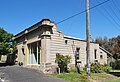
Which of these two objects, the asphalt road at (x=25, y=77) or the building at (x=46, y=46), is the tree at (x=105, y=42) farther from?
the asphalt road at (x=25, y=77)

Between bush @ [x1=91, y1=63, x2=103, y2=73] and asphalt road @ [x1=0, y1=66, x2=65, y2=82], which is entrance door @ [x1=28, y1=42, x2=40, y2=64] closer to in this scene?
asphalt road @ [x1=0, y1=66, x2=65, y2=82]

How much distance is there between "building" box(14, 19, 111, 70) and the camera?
19.4 metres

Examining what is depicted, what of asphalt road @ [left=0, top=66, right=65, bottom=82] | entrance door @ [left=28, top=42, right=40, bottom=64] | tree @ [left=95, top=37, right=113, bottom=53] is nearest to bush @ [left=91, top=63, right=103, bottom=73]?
entrance door @ [left=28, top=42, right=40, bottom=64]

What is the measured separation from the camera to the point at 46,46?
19.2 meters

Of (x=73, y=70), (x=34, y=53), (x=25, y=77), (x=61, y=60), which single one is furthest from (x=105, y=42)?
(x=25, y=77)

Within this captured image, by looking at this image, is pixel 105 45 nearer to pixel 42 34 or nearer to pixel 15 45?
pixel 15 45

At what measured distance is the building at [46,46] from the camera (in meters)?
19.4

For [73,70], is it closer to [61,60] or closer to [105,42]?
[61,60]

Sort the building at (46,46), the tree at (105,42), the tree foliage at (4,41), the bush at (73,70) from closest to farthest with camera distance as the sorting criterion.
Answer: the building at (46,46) → the bush at (73,70) → the tree foliage at (4,41) → the tree at (105,42)

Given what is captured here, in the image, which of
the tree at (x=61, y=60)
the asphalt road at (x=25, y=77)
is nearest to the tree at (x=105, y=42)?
the tree at (x=61, y=60)

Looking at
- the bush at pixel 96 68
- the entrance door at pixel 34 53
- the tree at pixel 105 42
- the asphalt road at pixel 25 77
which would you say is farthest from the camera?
the tree at pixel 105 42

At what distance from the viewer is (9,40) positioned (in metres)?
24.8

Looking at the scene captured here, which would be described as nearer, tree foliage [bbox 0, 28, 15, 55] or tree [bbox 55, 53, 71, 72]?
tree [bbox 55, 53, 71, 72]

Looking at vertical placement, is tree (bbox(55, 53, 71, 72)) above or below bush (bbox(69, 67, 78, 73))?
above
